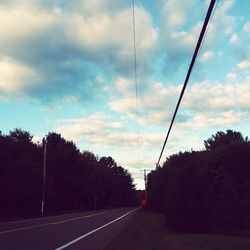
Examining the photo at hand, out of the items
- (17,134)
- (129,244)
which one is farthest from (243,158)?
(17,134)

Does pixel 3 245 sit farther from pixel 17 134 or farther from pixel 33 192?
pixel 17 134

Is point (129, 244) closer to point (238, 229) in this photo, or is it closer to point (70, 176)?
point (238, 229)

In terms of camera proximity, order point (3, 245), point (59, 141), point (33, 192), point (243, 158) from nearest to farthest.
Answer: point (3, 245), point (243, 158), point (33, 192), point (59, 141)

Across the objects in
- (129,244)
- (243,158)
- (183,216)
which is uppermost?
(243,158)

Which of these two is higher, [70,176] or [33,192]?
[70,176]

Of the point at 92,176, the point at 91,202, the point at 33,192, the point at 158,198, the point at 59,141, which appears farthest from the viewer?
the point at 91,202

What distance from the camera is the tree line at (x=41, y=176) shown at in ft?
192

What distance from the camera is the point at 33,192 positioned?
61.6 meters

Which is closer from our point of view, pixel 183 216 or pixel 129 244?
pixel 129 244

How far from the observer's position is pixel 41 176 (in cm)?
6519

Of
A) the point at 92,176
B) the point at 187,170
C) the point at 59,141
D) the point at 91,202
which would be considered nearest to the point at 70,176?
Result: the point at 59,141

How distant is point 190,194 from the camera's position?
28.0 metres

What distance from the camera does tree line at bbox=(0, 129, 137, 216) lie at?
5850cm

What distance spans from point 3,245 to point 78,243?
3218 millimetres
